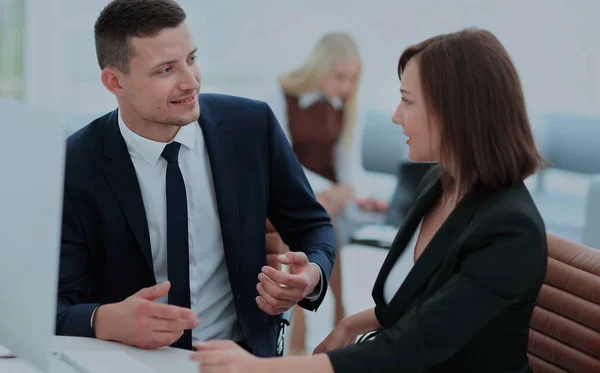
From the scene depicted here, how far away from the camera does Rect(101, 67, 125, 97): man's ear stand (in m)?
1.91

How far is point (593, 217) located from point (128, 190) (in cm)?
186

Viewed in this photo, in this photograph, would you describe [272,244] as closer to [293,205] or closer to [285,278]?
[293,205]

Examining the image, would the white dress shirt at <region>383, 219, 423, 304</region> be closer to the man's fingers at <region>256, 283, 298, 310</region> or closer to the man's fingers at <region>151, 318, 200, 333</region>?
the man's fingers at <region>256, 283, 298, 310</region>

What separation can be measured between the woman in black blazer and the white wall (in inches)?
179

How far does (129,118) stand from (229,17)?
4664 mm

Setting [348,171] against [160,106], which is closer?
[160,106]

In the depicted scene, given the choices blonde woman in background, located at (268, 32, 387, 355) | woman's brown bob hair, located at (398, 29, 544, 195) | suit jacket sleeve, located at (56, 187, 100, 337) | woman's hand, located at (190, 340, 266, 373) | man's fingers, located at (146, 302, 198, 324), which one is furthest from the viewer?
blonde woman in background, located at (268, 32, 387, 355)

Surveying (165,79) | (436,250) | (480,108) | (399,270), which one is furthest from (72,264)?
(480,108)

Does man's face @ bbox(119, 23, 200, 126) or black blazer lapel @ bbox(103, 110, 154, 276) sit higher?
man's face @ bbox(119, 23, 200, 126)

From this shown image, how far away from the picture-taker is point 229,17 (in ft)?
21.1

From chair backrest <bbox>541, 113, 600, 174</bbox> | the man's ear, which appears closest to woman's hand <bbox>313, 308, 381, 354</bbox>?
the man's ear

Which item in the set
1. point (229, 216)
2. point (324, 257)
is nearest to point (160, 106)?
point (229, 216)

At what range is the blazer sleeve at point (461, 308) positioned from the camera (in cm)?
130

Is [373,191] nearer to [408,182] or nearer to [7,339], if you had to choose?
[408,182]
